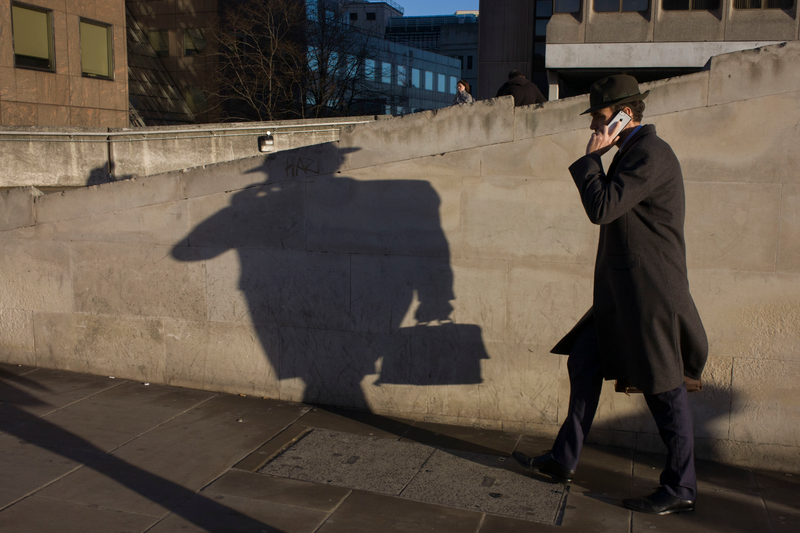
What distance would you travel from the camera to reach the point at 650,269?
3129 millimetres

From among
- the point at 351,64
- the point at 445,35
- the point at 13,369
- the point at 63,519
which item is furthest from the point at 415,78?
the point at 63,519

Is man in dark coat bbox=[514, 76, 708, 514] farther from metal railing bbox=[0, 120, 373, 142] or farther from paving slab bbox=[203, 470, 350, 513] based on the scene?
metal railing bbox=[0, 120, 373, 142]

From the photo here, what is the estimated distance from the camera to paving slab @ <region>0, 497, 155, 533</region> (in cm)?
305

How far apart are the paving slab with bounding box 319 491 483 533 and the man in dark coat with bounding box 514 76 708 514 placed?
895 millimetres

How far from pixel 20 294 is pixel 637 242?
4.90m

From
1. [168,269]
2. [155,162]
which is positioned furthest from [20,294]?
[155,162]

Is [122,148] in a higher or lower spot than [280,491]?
higher

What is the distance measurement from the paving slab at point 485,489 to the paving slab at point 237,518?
59 cm

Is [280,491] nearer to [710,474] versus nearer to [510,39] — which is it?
[710,474]

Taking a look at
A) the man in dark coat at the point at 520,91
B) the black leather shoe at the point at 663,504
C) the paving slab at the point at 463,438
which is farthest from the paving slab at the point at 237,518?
the man in dark coat at the point at 520,91

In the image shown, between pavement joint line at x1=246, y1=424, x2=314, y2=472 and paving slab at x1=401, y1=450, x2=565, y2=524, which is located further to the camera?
pavement joint line at x1=246, y1=424, x2=314, y2=472

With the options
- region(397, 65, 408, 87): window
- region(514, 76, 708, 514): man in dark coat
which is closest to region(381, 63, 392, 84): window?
region(397, 65, 408, 87): window

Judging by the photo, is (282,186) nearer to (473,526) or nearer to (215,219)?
(215,219)

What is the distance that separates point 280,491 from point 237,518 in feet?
1.14
